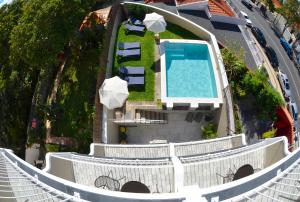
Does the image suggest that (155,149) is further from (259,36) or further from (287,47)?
(287,47)

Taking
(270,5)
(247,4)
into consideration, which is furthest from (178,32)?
(270,5)

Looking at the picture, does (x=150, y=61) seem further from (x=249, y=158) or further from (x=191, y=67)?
(x=249, y=158)

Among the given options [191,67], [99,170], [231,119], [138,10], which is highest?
[138,10]

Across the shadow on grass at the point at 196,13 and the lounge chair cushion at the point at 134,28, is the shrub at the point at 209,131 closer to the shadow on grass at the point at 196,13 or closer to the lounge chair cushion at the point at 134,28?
the lounge chair cushion at the point at 134,28

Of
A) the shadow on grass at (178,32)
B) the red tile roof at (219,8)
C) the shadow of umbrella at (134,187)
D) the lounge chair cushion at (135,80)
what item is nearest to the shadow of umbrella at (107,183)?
the shadow of umbrella at (134,187)

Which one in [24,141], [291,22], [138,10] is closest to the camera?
[24,141]

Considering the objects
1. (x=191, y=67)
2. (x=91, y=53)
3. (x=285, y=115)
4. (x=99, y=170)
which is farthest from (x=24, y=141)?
(x=285, y=115)

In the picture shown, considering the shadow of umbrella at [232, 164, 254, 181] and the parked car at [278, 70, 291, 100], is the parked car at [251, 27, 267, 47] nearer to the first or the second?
the parked car at [278, 70, 291, 100]
